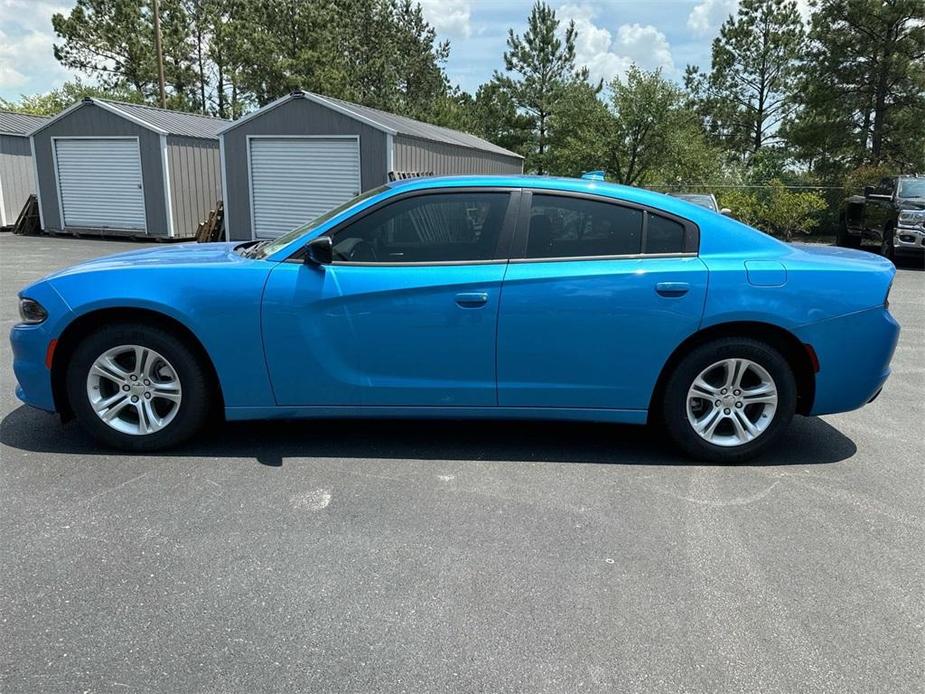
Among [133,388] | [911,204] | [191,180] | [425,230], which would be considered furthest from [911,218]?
[191,180]

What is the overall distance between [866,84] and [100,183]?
26224 mm

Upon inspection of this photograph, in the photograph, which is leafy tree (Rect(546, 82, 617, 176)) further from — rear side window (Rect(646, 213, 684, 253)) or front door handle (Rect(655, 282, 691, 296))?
front door handle (Rect(655, 282, 691, 296))

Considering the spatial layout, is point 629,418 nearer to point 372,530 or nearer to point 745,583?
point 745,583

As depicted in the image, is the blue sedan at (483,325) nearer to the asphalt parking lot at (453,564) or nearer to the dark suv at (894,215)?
the asphalt parking lot at (453,564)

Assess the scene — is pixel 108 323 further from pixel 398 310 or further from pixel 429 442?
pixel 429 442

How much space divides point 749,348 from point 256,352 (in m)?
2.73

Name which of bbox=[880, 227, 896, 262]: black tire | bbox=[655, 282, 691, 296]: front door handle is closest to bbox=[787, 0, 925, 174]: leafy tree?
bbox=[880, 227, 896, 262]: black tire

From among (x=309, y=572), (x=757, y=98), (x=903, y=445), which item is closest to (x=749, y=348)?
(x=903, y=445)

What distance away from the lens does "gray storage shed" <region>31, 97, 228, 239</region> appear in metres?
18.9

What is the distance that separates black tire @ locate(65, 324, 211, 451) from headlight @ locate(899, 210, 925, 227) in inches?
585

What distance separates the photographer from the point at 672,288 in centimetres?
377

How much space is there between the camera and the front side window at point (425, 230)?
394cm

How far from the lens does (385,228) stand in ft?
13.0

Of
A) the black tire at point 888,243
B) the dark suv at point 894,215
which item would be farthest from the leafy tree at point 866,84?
the black tire at point 888,243
